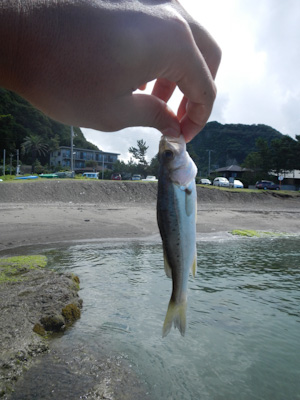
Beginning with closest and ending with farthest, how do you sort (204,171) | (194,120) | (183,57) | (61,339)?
(183,57)
(194,120)
(61,339)
(204,171)

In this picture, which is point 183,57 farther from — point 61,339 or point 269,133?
point 269,133

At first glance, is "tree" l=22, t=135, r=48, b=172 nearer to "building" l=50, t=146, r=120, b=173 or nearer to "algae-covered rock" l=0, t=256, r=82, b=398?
"building" l=50, t=146, r=120, b=173

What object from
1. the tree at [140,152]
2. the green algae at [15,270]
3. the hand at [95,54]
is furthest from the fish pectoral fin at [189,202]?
the tree at [140,152]

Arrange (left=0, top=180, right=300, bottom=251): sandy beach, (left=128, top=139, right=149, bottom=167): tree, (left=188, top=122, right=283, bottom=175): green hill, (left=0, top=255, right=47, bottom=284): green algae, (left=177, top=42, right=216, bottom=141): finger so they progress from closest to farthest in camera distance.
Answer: (left=177, top=42, right=216, bottom=141): finger
(left=0, top=255, right=47, bottom=284): green algae
(left=0, top=180, right=300, bottom=251): sandy beach
(left=128, top=139, right=149, bottom=167): tree
(left=188, top=122, right=283, bottom=175): green hill

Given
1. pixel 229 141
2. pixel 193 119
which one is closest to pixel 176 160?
pixel 193 119

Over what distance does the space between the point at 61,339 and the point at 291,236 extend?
1834 centimetres

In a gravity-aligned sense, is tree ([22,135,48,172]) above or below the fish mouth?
above

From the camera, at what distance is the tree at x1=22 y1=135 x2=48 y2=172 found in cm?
9631

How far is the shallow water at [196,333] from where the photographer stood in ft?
16.2

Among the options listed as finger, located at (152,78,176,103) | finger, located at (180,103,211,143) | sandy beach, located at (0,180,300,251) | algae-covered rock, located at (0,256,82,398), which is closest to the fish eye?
finger, located at (180,103,211,143)

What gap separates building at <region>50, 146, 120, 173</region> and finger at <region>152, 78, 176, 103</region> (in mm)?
97028

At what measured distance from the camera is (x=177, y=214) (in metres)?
2.53

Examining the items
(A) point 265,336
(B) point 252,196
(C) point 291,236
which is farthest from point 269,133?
(A) point 265,336

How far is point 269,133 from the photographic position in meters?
181
